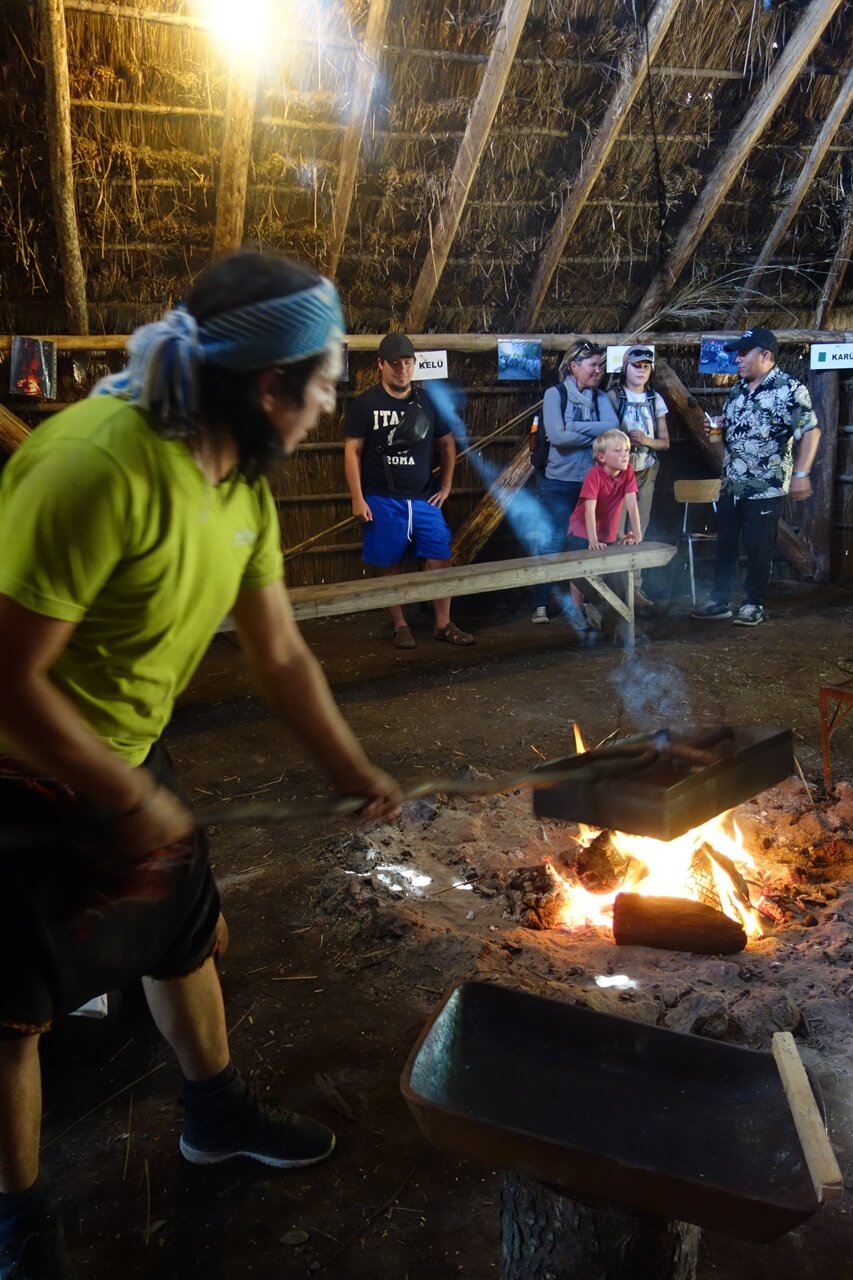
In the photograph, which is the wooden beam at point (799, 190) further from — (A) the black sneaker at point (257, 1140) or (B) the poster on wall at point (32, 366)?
Answer: (A) the black sneaker at point (257, 1140)

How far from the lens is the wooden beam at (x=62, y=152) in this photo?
5.37 m

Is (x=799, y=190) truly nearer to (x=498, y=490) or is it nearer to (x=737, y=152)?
(x=737, y=152)

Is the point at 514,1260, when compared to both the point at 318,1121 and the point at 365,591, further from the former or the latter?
the point at 365,591

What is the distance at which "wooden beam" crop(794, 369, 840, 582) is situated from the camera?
30.1ft

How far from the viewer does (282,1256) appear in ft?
7.15

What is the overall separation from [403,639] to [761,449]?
308cm

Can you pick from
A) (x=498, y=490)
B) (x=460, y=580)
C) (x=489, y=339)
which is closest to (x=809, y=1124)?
(x=460, y=580)

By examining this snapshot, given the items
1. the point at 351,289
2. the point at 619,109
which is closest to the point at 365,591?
the point at 351,289

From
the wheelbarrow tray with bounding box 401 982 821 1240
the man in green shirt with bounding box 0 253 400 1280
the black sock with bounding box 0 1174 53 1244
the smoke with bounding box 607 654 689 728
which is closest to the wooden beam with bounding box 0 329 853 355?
the smoke with bounding box 607 654 689 728

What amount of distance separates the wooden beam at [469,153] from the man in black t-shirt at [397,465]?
3.38 ft

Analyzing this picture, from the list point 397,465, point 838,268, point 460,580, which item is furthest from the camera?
point 838,268

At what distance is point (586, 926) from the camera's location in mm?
3496

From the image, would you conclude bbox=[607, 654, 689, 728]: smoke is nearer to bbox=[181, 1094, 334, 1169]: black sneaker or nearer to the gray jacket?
the gray jacket

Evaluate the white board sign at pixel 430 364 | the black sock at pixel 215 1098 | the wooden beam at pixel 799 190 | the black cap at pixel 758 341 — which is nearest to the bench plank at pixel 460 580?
the black cap at pixel 758 341
